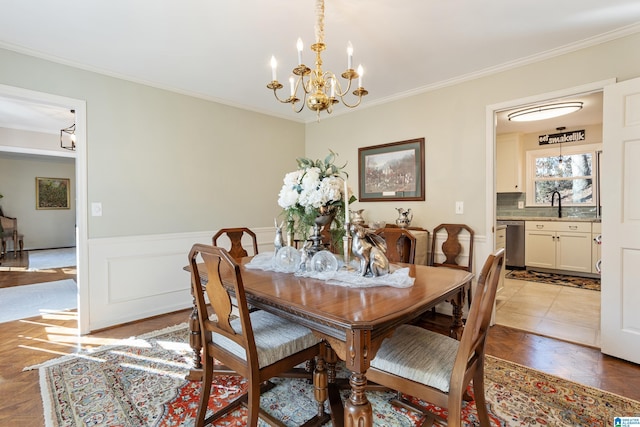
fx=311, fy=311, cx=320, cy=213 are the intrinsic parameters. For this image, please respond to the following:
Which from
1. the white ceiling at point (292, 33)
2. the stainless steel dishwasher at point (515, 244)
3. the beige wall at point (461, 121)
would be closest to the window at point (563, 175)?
the stainless steel dishwasher at point (515, 244)

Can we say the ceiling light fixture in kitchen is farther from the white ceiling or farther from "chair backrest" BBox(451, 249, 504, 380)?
"chair backrest" BBox(451, 249, 504, 380)

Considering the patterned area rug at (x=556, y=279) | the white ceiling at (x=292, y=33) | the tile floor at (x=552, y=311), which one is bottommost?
the tile floor at (x=552, y=311)

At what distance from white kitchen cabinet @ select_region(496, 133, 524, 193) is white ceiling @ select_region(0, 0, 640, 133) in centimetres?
305

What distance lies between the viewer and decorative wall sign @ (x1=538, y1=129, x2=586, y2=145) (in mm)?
5078

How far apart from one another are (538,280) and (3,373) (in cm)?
594

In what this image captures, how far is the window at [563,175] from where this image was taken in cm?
511

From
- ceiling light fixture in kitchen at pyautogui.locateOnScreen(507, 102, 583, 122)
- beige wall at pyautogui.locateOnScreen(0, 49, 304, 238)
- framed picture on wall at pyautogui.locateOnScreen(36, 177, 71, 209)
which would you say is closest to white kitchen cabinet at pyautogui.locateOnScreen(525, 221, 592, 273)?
ceiling light fixture in kitchen at pyautogui.locateOnScreen(507, 102, 583, 122)

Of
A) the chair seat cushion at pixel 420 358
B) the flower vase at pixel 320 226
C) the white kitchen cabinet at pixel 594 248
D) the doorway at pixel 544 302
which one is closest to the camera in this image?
the chair seat cushion at pixel 420 358

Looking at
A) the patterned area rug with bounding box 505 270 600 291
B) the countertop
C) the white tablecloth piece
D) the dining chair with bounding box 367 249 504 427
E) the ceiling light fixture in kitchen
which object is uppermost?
the ceiling light fixture in kitchen

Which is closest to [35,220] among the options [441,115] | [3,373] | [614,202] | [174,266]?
[174,266]

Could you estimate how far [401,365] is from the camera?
50.6 inches

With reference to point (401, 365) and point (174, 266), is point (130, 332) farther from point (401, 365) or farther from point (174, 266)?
point (401, 365)

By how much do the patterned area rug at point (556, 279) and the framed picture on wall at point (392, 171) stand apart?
8.72 feet

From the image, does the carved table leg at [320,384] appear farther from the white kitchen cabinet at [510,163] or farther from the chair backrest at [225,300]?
the white kitchen cabinet at [510,163]
